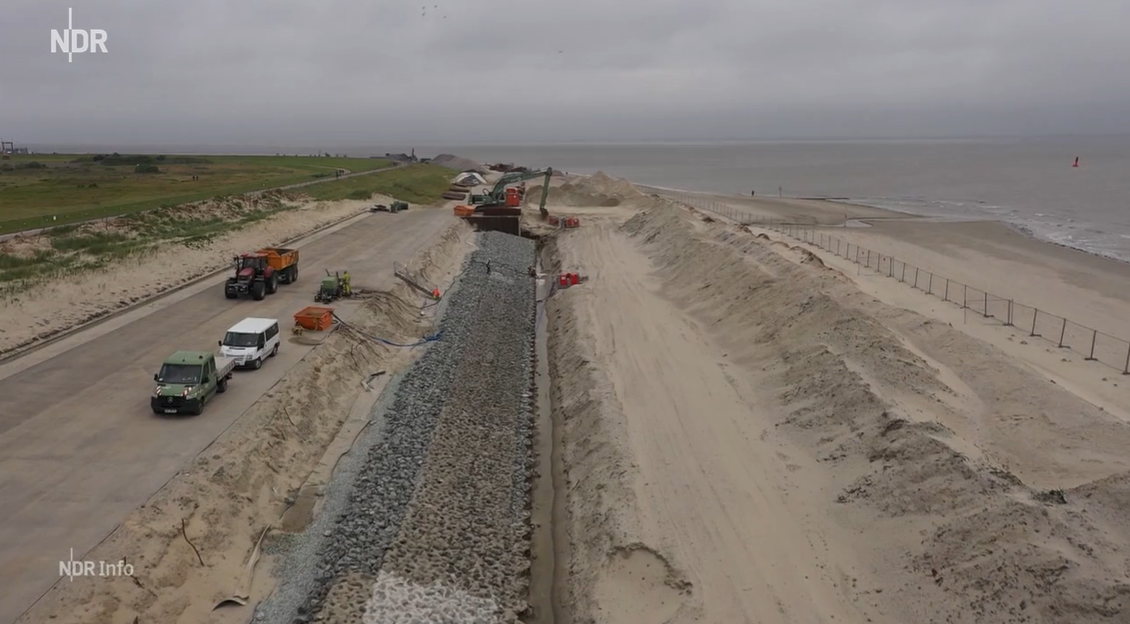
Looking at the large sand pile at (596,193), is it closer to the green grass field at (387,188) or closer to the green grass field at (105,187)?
the green grass field at (387,188)

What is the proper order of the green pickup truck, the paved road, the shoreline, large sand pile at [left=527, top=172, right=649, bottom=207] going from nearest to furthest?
the paved road, the green pickup truck, the shoreline, large sand pile at [left=527, top=172, right=649, bottom=207]

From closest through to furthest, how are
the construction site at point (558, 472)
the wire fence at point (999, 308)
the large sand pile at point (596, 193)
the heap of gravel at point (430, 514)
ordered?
the construction site at point (558, 472), the heap of gravel at point (430, 514), the wire fence at point (999, 308), the large sand pile at point (596, 193)

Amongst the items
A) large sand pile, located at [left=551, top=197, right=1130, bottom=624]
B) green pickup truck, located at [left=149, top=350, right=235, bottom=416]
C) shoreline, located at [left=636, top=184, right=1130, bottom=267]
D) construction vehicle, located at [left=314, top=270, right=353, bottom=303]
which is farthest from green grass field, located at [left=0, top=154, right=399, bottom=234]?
shoreline, located at [left=636, top=184, right=1130, bottom=267]

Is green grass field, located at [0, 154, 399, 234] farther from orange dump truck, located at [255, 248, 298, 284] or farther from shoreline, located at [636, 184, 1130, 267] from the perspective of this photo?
shoreline, located at [636, 184, 1130, 267]

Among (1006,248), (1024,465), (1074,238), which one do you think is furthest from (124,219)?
(1074,238)

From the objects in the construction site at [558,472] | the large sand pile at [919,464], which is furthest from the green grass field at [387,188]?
the large sand pile at [919,464]
